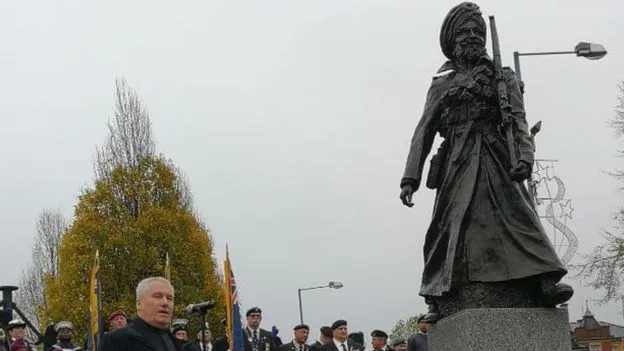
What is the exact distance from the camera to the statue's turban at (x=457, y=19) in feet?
23.8

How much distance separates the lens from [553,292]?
6.43 m

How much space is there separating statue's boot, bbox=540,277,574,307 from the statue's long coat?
3.5 inches

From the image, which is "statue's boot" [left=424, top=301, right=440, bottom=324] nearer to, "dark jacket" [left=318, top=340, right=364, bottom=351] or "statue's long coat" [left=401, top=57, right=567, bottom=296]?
"statue's long coat" [left=401, top=57, right=567, bottom=296]

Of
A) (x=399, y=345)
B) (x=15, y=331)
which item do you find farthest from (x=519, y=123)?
(x=15, y=331)

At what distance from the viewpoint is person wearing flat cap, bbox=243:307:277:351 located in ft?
43.4

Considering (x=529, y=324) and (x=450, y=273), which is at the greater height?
(x=450, y=273)

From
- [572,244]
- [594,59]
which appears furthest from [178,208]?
[572,244]

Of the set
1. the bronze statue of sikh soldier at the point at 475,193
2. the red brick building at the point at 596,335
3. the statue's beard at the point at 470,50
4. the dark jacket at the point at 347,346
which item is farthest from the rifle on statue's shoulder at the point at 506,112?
the red brick building at the point at 596,335

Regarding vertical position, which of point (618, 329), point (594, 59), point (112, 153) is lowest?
point (618, 329)

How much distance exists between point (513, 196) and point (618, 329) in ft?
313

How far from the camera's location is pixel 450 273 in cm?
665

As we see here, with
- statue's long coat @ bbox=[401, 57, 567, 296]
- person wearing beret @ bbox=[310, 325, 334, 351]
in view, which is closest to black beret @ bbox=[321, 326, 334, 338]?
person wearing beret @ bbox=[310, 325, 334, 351]

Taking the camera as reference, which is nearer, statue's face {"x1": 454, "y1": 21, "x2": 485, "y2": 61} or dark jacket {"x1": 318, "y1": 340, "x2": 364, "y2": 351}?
statue's face {"x1": 454, "y1": 21, "x2": 485, "y2": 61}

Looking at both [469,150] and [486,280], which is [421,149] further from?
[486,280]
